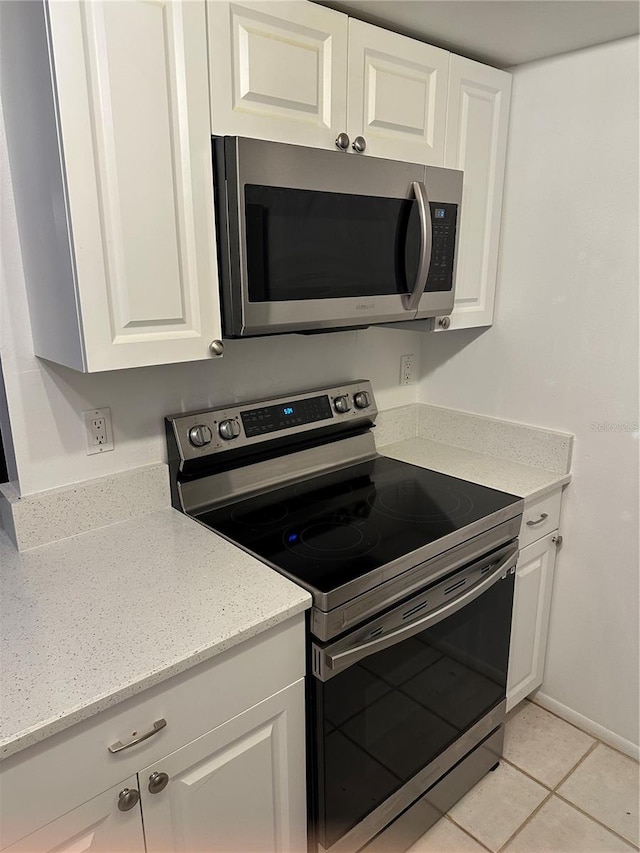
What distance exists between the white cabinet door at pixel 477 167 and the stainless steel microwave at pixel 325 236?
118 mm

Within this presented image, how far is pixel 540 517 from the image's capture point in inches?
73.0

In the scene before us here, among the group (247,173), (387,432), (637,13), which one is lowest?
(387,432)

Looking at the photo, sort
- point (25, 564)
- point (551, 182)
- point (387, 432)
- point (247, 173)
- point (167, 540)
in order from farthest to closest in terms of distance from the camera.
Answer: point (387, 432) → point (551, 182) → point (167, 540) → point (25, 564) → point (247, 173)

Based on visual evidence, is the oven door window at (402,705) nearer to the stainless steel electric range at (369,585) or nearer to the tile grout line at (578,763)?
the stainless steel electric range at (369,585)

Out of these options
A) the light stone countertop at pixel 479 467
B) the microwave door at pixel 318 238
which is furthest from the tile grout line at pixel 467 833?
the microwave door at pixel 318 238

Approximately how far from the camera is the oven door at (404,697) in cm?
133

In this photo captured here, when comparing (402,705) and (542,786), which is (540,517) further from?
(542,786)

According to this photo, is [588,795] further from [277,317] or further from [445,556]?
[277,317]

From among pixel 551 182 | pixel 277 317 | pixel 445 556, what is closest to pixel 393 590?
pixel 445 556

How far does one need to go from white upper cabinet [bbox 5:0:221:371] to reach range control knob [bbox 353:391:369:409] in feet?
2.54

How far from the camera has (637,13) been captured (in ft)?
4.72

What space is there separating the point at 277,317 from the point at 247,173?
30 centimetres

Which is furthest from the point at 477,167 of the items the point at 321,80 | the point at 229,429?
the point at 229,429

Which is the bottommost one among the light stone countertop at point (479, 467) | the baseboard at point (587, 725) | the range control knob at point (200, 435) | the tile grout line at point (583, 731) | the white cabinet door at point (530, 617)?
the tile grout line at point (583, 731)
